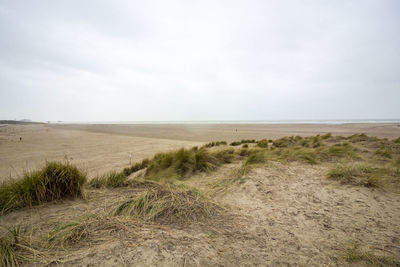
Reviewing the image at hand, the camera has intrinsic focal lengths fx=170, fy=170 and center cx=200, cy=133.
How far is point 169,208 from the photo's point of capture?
2.51 meters

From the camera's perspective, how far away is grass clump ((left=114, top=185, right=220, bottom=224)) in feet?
7.75

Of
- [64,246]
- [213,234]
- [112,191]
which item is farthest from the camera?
[112,191]

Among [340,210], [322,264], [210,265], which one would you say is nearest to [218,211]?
[210,265]

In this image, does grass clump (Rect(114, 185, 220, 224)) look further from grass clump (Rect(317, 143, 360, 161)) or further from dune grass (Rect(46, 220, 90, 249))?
grass clump (Rect(317, 143, 360, 161))

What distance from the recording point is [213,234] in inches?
81.3

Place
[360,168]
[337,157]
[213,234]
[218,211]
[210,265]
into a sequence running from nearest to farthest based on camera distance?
1. [210,265]
2. [213,234]
3. [218,211]
4. [360,168]
5. [337,157]

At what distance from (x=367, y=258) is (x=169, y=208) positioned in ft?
7.38

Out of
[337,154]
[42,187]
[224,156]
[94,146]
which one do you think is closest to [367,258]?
[42,187]

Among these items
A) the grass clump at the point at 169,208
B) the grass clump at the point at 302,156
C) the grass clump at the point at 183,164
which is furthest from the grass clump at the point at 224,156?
the grass clump at the point at 169,208

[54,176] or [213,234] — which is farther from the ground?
[54,176]

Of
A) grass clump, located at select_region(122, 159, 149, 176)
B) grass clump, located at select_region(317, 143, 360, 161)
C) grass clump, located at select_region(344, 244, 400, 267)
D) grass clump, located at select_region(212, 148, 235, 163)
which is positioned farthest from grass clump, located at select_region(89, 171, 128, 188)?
grass clump, located at select_region(317, 143, 360, 161)

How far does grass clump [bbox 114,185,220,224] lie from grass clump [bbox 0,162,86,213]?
1.13 m

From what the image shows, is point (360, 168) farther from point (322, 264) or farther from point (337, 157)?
point (322, 264)

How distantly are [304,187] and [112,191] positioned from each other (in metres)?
3.87
